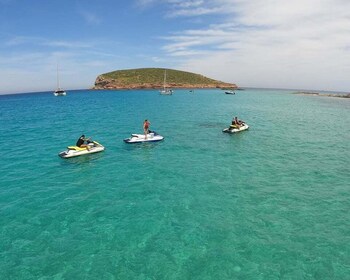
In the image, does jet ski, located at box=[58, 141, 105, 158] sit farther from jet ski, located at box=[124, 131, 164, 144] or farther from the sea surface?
jet ski, located at box=[124, 131, 164, 144]

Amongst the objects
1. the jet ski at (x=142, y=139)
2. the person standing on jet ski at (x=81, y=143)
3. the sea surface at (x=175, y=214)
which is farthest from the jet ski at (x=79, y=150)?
the jet ski at (x=142, y=139)

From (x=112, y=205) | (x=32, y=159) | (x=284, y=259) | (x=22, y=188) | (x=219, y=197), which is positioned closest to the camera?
(x=284, y=259)

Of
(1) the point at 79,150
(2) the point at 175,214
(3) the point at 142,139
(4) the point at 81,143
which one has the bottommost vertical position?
(2) the point at 175,214

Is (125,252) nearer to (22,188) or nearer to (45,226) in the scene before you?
(45,226)

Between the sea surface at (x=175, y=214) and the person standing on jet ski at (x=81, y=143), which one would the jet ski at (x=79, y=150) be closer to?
the person standing on jet ski at (x=81, y=143)

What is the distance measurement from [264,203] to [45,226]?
1298 cm

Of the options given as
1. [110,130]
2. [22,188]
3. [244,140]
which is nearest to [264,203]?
[22,188]

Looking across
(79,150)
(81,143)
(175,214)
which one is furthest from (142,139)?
(175,214)

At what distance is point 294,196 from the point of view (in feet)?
63.6

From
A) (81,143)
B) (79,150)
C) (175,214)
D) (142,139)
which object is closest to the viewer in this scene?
(175,214)

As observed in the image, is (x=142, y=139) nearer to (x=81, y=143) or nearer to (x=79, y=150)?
(x=81, y=143)

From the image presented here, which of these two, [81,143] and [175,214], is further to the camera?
[81,143]

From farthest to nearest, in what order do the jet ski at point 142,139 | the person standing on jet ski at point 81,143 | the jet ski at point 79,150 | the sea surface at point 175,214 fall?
1. the jet ski at point 142,139
2. the person standing on jet ski at point 81,143
3. the jet ski at point 79,150
4. the sea surface at point 175,214

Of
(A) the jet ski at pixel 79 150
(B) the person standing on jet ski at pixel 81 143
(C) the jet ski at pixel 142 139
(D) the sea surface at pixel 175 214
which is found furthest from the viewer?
(C) the jet ski at pixel 142 139
